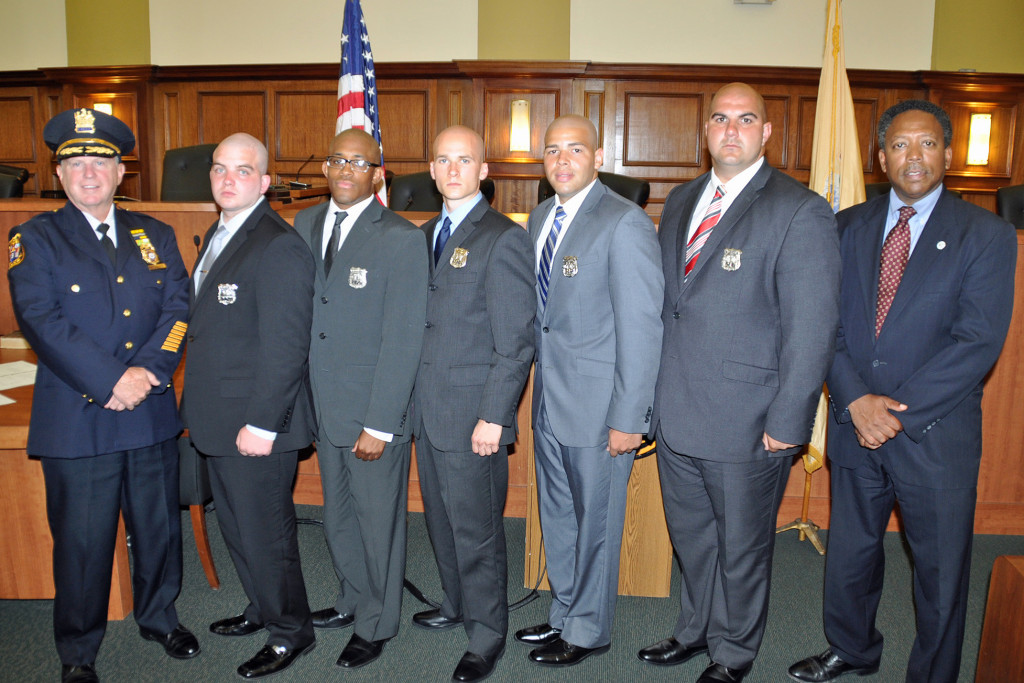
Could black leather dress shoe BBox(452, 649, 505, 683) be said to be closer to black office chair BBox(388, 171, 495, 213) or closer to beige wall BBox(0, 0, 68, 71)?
black office chair BBox(388, 171, 495, 213)

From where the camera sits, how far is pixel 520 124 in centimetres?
715

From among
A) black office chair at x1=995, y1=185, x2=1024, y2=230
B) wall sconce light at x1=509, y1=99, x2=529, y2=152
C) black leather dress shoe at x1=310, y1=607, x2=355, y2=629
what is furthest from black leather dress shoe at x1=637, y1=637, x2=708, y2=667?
wall sconce light at x1=509, y1=99, x2=529, y2=152

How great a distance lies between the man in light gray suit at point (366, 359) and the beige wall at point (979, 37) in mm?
7002

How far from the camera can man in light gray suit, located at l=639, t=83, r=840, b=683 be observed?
6.73 feet

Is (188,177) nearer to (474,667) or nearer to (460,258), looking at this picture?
(460,258)

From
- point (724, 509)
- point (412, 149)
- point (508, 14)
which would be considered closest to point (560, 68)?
point (508, 14)

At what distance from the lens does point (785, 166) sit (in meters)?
7.41

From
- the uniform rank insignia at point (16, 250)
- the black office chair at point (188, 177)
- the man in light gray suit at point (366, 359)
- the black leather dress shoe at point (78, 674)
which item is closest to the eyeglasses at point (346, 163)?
the man in light gray suit at point (366, 359)

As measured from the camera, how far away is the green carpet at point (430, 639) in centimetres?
244

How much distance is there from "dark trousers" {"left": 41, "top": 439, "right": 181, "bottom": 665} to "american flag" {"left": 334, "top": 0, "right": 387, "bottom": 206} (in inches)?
95.6

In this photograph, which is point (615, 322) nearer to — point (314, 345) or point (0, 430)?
point (314, 345)

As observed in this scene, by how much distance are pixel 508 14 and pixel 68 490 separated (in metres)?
6.13

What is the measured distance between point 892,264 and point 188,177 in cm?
412

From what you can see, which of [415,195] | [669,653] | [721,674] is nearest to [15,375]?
[415,195]
